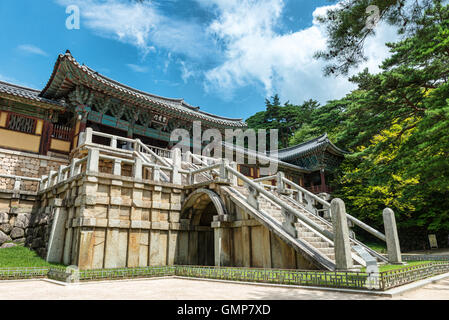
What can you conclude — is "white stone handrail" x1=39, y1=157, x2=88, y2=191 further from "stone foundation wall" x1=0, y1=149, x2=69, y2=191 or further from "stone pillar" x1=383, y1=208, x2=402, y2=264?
"stone pillar" x1=383, y1=208, x2=402, y2=264

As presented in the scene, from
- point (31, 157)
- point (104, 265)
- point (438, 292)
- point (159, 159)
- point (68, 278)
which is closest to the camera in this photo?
point (438, 292)

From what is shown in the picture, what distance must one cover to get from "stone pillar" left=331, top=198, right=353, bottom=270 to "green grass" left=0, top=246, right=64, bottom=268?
9.10 metres

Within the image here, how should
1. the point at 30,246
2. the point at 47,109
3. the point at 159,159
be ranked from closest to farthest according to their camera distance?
the point at 30,246, the point at 159,159, the point at 47,109

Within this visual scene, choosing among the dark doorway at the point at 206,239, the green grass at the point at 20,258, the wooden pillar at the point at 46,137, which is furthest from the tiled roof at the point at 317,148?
the green grass at the point at 20,258

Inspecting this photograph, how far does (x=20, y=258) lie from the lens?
404 inches

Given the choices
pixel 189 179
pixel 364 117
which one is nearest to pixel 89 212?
pixel 189 179

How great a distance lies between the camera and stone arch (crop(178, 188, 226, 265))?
37.5 ft

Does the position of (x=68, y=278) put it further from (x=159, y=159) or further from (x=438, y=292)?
(x=438, y=292)

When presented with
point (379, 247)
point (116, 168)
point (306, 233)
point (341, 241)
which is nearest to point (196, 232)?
point (116, 168)

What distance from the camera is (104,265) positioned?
31.2ft

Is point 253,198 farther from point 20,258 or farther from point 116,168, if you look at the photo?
point 20,258

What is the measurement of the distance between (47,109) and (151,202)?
1069cm

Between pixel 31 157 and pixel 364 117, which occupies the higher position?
pixel 364 117

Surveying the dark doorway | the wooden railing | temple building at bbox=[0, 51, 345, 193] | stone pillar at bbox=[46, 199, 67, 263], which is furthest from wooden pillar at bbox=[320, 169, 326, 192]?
stone pillar at bbox=[46, 199, 67, 263]
